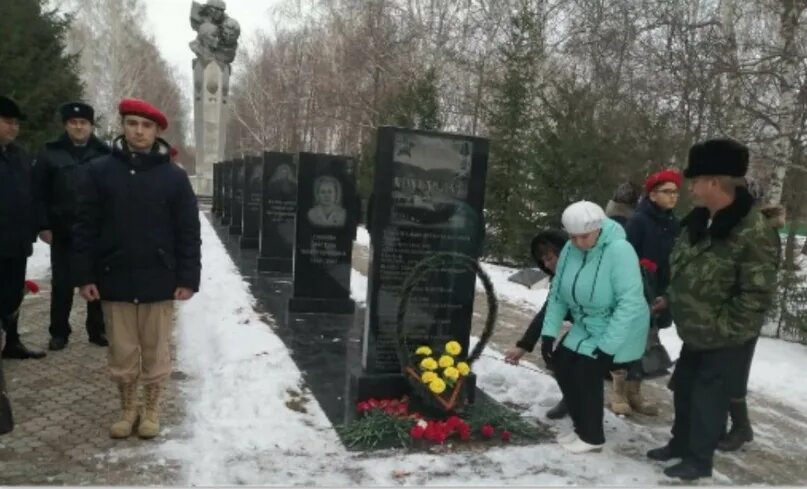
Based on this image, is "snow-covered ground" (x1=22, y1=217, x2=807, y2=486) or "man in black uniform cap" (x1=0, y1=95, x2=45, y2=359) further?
"man in black uniform cap" (x1=0, y1=95, x2=45, y2=359)

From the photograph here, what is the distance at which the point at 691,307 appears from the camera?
3680 millimetres

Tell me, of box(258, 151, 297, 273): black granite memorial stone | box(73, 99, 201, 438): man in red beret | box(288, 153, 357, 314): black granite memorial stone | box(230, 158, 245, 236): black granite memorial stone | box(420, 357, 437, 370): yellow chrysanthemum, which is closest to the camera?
box(73, 99, 201, 438): man in red beret

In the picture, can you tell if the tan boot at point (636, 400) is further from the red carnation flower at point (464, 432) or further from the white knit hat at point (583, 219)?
the white knit hat at point (583, 219)

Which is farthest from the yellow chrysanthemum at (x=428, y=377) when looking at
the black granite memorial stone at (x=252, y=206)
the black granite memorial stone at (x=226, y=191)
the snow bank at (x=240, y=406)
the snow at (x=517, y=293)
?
the black granite memorial stone at (x=226, y=191)

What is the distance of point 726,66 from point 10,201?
9.79 meters

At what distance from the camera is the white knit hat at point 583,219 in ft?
12.1

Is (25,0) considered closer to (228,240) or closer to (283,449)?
(228,240)

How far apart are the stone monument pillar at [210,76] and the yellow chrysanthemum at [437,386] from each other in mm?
26694

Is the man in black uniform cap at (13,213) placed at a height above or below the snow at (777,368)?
above

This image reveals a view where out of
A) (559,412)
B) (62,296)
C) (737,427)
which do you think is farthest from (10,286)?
(737,427)

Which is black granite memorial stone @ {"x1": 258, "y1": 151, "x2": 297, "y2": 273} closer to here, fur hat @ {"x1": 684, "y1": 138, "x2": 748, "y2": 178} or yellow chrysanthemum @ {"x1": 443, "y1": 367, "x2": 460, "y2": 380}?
yellow chrysanthemum @ {"x1": 443, "y1": 367, "x2": 460, "y2": 380}

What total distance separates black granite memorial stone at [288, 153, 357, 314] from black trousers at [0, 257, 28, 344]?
10.1 ft

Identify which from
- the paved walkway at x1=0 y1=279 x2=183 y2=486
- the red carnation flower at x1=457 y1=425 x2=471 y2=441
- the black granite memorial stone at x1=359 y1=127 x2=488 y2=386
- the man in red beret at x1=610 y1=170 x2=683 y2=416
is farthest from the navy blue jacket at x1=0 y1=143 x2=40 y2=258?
the man in red beret at x1=610 y1=170 x2=683 y2=416

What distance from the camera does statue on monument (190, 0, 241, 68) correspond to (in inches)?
1112
